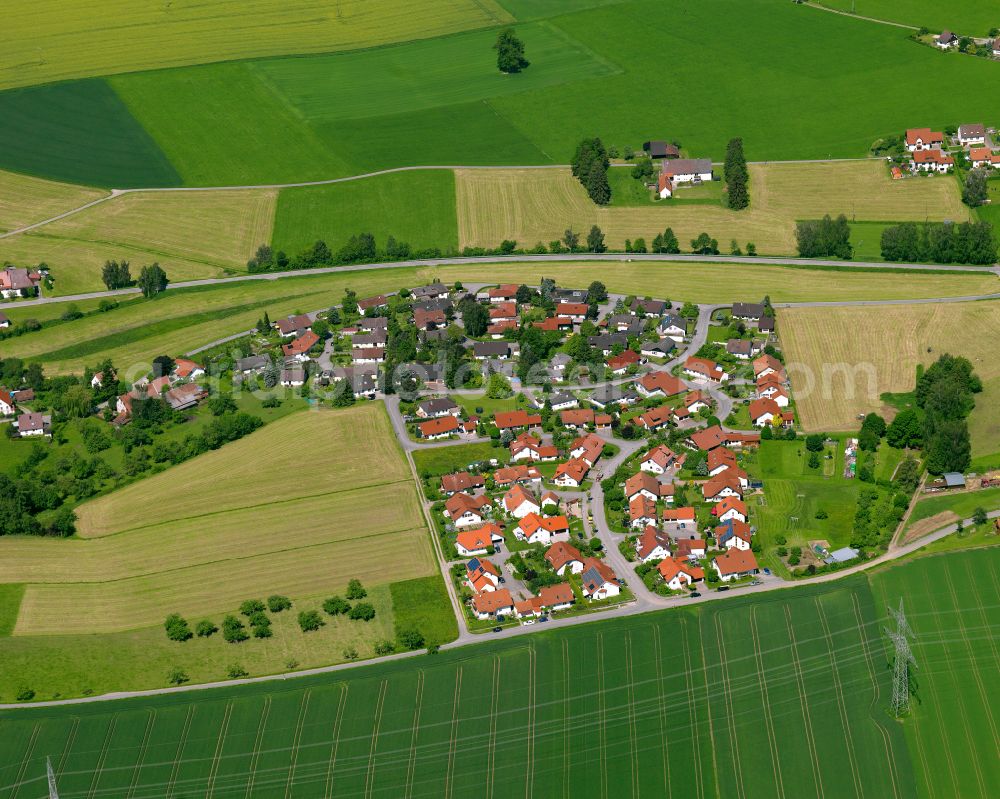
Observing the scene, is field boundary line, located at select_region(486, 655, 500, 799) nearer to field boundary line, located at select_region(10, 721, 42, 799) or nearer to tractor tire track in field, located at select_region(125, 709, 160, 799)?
tractor tire track in field, located at select_region(125, 709, 160, 799)

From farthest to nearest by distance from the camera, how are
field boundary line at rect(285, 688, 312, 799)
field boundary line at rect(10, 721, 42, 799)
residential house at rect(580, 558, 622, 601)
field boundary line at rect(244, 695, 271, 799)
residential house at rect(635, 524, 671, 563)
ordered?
residential house at rect(635, 524, 671, 563)
residential house at rect(580, 558, 622, 601)
field boundary line at rect(10, 721, 42, 799)
field boundary line at rect(244, 695, 271, 799)
field boundary line at rect(285, 688, 312, 799)

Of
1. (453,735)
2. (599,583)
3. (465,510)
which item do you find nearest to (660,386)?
(465,510)

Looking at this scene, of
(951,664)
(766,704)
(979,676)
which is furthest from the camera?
(951,664)

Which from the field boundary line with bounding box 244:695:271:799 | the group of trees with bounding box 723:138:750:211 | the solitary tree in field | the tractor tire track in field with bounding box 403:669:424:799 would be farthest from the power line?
the solitary tree in field

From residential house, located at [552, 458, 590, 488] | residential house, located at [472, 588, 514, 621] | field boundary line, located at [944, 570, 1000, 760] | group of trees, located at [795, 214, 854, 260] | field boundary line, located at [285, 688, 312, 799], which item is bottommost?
field boundary line, located at [944, 570, 1000, 760]

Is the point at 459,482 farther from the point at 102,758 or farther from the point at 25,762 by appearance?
the point at 25,762

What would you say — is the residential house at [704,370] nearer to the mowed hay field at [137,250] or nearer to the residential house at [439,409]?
the residential house at [439,409]
